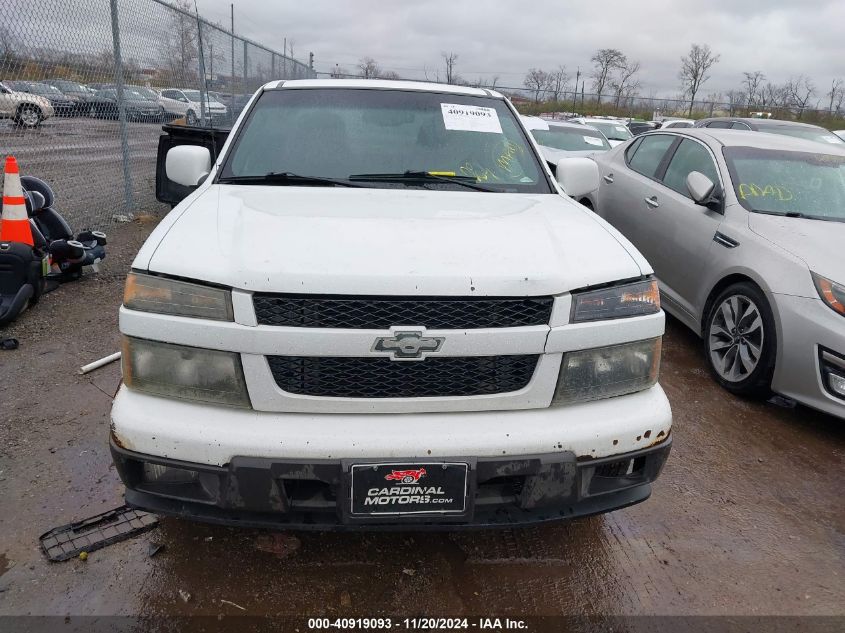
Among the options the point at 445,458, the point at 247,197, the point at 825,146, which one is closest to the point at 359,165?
Result: the point at 247,197

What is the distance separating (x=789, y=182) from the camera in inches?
173

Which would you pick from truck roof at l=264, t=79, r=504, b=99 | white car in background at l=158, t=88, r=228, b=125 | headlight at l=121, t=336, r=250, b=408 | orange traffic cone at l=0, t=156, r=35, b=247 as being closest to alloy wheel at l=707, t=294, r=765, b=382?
truck roof at l=264, t=79, r=504, b=99

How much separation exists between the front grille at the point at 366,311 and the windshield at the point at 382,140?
3.67ft

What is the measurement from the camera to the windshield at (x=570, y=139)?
31.4 ft

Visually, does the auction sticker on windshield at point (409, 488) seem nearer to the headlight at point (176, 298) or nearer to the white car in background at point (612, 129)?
the headlight at point (176, 298)

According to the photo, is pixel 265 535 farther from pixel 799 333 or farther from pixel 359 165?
pixel 799 333

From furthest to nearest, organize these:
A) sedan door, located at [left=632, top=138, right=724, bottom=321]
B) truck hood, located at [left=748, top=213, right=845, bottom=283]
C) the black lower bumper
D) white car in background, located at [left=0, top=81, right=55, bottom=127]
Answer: white car in background, located at [left=0, top=81, right=55, bottom=127]
sedan door, located at [left=632, top=138, right=724, bottom=321]
truck hood, located at [left=748, top=213, right=845, bottom=283]
the black lower bumper

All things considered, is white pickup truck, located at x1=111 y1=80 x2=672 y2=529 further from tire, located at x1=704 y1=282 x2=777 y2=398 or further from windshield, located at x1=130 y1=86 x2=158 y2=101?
windshield, located at x1=130 y1=86 x2=158 y2=101

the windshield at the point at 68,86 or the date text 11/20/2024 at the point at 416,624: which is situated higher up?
the windshield at the point at 68,86

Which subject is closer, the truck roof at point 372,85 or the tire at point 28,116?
the truck roof at point 372,85

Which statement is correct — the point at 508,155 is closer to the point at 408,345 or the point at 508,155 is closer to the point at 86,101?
the point at 408,345

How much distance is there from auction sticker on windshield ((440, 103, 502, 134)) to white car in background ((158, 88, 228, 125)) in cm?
621

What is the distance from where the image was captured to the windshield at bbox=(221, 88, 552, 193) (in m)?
2.92

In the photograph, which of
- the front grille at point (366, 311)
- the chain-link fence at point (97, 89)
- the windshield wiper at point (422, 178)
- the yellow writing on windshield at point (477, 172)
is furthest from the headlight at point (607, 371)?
the chain-link fence at point (97, 89)
